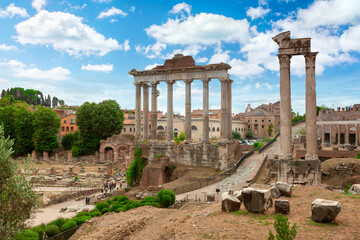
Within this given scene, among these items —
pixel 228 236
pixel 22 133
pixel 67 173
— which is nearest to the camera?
pixel 228 236

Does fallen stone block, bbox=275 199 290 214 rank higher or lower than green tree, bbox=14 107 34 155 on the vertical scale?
lower

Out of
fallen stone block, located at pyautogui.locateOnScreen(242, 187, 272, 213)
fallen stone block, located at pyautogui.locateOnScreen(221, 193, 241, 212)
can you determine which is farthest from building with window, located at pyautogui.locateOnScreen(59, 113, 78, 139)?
fallen stone block, located at pyautogui.locateOnScreen(242, 187, 272, 213)

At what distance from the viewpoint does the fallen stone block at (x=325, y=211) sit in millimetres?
8586

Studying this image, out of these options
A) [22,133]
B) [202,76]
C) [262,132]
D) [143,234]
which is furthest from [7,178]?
[262,132]

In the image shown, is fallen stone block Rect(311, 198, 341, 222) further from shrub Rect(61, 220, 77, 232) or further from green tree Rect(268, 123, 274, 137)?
green tree Rect(268, 123, 274, 137)

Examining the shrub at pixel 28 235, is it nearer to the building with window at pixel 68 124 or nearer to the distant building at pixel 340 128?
the distant building at pixel 340 128

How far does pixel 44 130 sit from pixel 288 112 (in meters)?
50.2

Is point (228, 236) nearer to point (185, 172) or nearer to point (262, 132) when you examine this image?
point (185, 172)

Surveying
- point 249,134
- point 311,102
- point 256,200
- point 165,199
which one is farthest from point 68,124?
point 256,200

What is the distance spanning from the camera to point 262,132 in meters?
76.7

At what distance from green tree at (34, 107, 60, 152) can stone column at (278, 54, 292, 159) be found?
4941 cm

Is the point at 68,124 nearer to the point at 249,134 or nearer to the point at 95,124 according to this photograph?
the point at 95,124

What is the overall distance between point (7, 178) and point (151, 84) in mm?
19503

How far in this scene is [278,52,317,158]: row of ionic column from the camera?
16.5 metres
